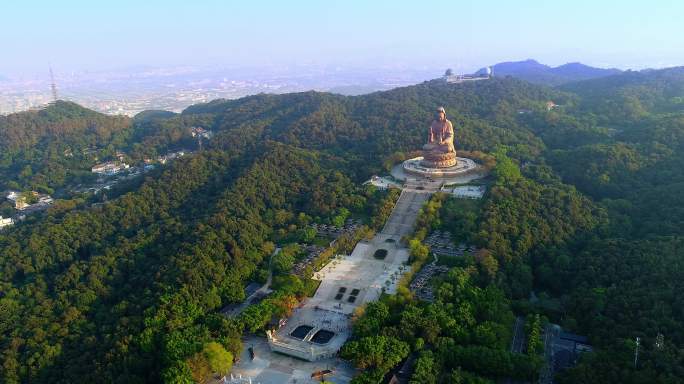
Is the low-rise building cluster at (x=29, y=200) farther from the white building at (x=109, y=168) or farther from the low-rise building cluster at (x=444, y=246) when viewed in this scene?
the low-rise building cluster at (x=444, y=246)

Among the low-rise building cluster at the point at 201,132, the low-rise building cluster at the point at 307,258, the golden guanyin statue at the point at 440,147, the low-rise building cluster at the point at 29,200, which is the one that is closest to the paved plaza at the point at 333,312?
the low-rise building cluster at the point at 307,258

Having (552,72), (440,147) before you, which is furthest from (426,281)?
(552,72)

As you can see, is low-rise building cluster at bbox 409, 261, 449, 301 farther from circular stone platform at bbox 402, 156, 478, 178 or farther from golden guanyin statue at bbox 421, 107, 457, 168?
golden guanyin statue at bbox 421, 107, 457, 168

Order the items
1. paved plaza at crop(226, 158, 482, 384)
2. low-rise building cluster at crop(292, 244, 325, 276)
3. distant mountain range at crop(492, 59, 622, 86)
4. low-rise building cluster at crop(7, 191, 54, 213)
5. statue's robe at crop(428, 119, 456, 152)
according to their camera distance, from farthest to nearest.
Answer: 1. distant mountain range at crop(492, 59, 622, 86)
2. low-rise building cluster at crop(7, 191, 54, 213)
3. statue's robe at crop(428, 119, 456, 152)
4. low-rise building cluster at crop(292, 244, 325, 276)
5. paved plaza at crop(226, 158, 482, 384)

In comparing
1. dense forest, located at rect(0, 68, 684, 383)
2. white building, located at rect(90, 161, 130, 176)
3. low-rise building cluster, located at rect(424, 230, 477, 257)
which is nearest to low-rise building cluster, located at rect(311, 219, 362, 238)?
dense forest, located at rect(0, 68, 684, 383)

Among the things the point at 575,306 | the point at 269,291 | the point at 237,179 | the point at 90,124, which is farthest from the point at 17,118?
the point at 575,306

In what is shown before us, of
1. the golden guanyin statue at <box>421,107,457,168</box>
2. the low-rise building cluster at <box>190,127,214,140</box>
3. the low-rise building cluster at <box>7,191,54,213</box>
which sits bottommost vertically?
the low-rise building cluster at <box>7,191,54,213</box>

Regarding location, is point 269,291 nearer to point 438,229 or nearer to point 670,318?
point 438,229
